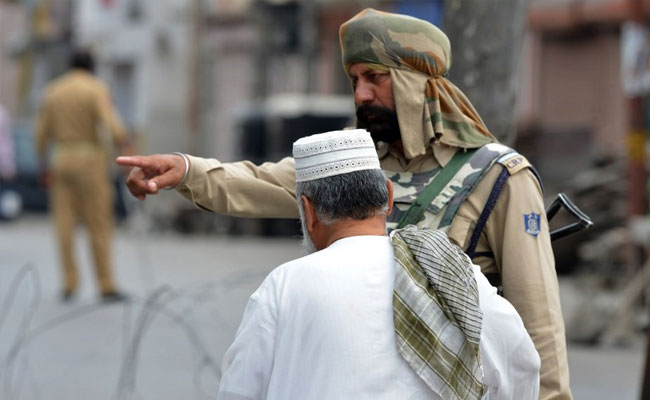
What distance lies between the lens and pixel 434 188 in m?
3.40

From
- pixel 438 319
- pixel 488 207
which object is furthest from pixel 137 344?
pixel 438 319

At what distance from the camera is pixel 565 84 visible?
2797 centimetres

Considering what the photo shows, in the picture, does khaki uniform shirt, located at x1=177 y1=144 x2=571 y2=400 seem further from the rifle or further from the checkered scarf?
the checkered scarf

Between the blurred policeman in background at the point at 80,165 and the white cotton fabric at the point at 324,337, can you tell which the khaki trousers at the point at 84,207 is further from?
the white cotton fabric at the point at 324,337

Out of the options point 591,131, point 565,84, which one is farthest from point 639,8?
point 565,84

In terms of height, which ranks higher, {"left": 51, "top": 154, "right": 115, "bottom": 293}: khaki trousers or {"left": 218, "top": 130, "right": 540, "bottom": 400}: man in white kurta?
{"left": 218, "top": 130, "right": 540, "bottom": 400}: man in white kurta

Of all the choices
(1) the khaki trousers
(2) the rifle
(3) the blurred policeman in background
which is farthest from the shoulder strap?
(1) the khaki trousers

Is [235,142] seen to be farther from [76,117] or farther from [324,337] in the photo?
[324,337]

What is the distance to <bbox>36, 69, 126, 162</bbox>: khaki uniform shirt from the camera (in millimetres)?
10727

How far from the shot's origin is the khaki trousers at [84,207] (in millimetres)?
10688

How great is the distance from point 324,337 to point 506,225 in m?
0.88

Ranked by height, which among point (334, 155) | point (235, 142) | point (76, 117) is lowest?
point (235, 142)

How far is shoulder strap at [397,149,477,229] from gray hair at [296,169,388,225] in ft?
1.91

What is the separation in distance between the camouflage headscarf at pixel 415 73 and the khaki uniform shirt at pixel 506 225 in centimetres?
7
